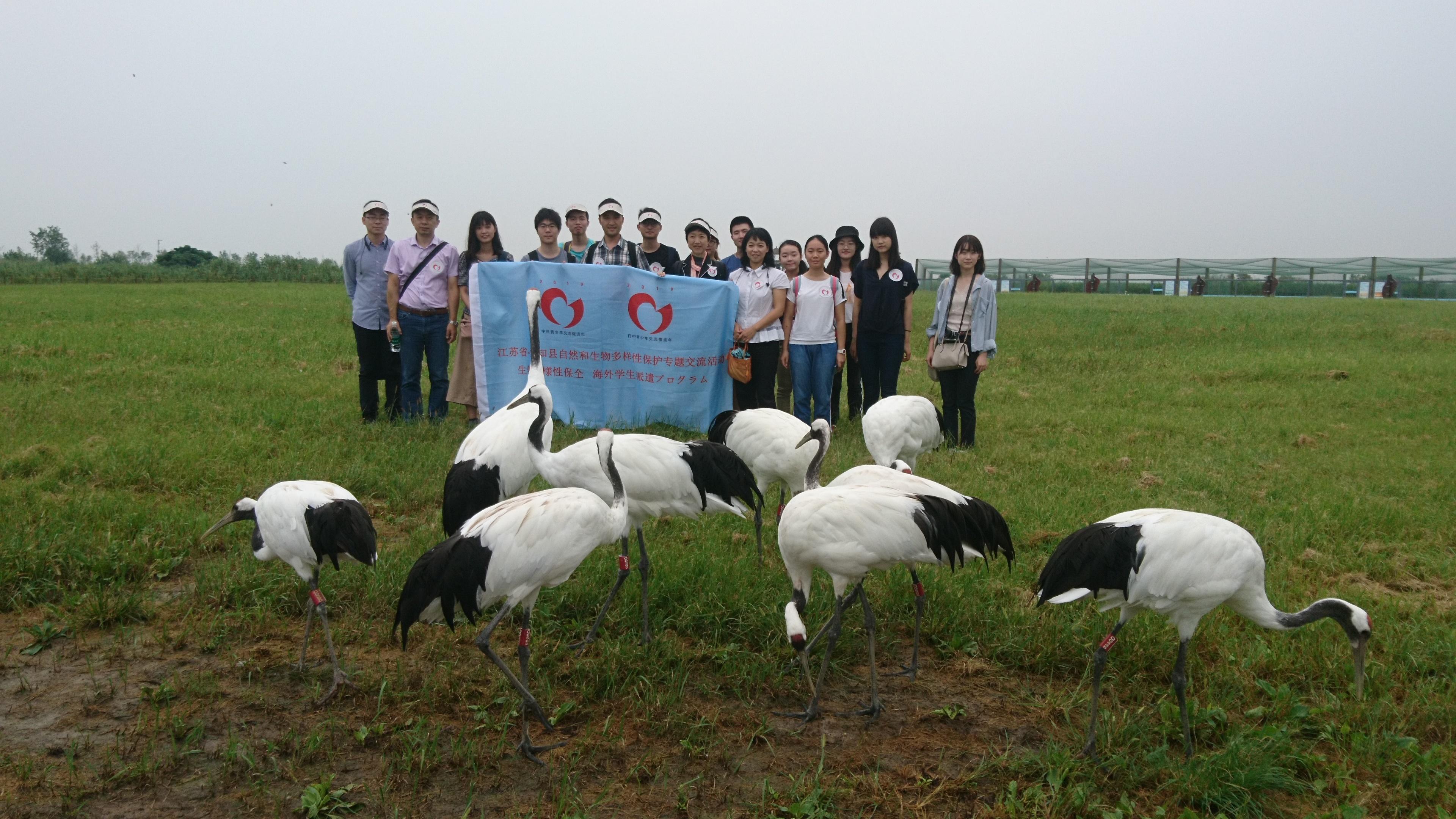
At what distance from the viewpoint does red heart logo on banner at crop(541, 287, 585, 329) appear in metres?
9.22

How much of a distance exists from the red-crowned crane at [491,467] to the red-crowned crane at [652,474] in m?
0.17

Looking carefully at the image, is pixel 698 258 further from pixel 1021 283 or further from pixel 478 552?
pixel 1021 283

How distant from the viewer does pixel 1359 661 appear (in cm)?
407

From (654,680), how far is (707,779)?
30.7 inches

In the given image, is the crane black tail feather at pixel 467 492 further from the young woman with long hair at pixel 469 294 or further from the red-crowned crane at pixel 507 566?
the young woman with long hair at pixel 469 294

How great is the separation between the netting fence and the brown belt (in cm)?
3073

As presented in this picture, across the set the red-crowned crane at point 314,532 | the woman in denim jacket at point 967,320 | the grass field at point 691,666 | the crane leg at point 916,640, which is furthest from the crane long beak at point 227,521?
the woman in denim jacket at point 967,320

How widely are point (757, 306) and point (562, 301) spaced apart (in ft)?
6.69

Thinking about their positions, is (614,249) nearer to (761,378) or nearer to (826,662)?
(761,378)

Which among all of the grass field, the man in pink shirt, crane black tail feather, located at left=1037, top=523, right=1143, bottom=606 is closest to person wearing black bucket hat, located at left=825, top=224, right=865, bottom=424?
the grass field

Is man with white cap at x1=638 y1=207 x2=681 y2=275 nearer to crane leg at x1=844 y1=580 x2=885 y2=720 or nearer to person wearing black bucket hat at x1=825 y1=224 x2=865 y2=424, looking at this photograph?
person wearing black bucket hat at x1=825 y1=224 x2=865 y2=424

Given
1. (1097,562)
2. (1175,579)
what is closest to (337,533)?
(1097,562)

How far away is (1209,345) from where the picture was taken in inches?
674

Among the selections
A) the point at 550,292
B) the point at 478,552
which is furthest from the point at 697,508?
the point at 550,292
